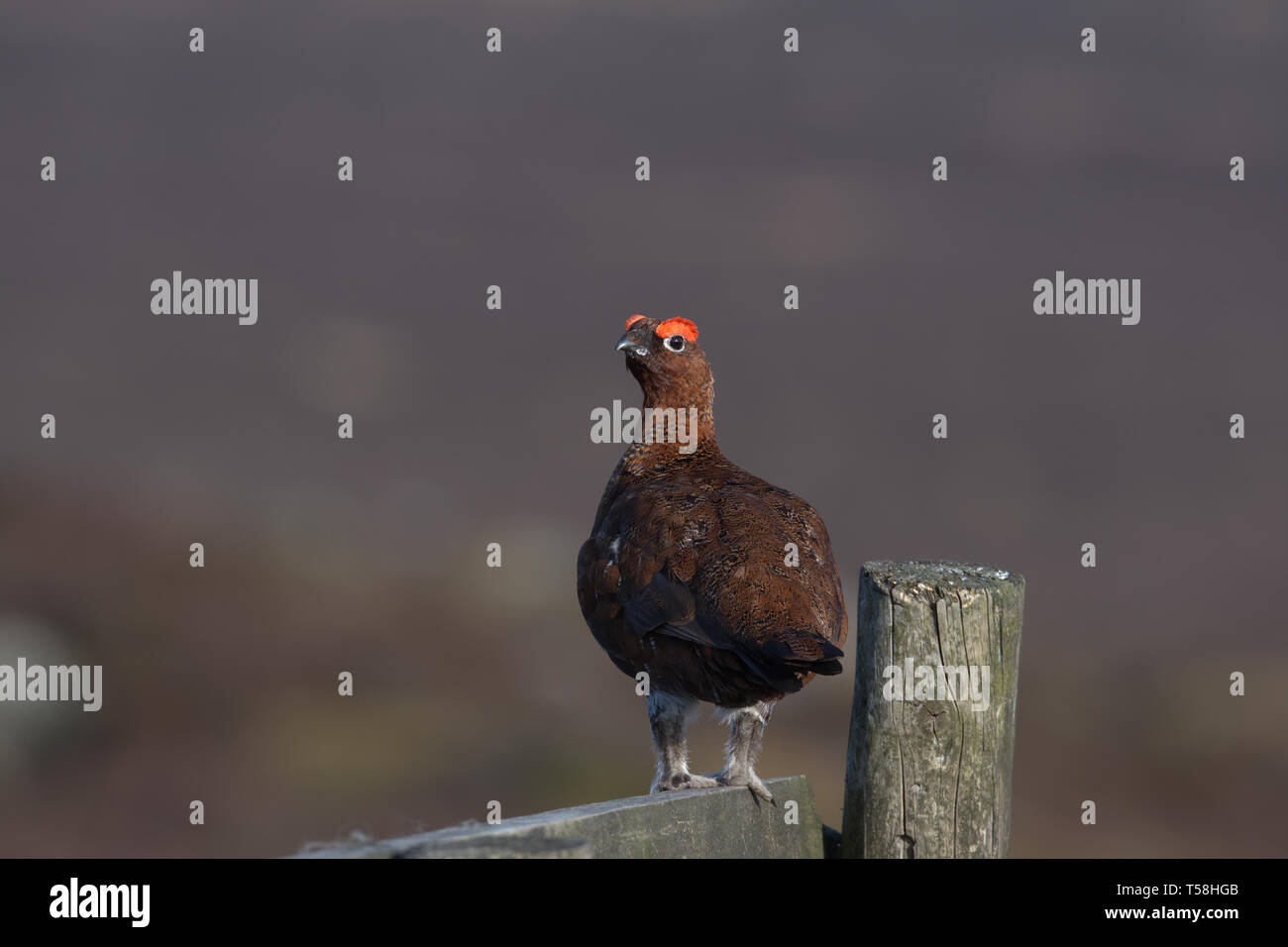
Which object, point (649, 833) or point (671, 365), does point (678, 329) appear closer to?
point (671, 365)

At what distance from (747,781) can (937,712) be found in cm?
102

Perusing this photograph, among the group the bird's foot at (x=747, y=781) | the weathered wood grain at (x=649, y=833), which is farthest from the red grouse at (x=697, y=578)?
the weathered wood grain at (x=649, y=833)

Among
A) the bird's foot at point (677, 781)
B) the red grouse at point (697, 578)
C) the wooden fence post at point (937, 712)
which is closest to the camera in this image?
the wooden fence post at point (937, 712)

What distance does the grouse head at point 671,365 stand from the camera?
656 centimetres

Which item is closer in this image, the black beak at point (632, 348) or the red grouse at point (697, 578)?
the red grouse at point (697, 578)

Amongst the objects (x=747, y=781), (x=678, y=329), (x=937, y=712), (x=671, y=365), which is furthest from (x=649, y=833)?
(x=678, y=329)

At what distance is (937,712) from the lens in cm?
506

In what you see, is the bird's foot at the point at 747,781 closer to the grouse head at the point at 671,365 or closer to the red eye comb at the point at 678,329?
the grouse head at the point at 671,365
